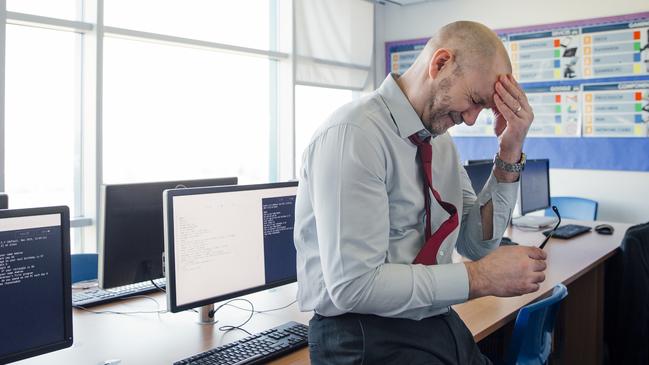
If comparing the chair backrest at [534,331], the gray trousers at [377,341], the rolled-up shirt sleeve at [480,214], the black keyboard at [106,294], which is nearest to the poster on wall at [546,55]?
the chair backrest at [534,331]

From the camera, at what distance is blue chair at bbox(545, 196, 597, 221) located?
14.4ft

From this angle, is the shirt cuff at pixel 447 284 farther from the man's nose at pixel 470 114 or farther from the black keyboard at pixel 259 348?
the black keyboard at pixel 259 348

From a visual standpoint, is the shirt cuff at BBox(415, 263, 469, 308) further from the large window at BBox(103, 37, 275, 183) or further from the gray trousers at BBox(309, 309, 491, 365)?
the large window at BBox(103, 37, 275, 183)

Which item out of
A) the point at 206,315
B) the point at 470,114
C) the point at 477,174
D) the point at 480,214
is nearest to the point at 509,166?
the point at 480,214

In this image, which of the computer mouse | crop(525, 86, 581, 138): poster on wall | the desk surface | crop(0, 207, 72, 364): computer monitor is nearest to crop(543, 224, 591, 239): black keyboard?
the computer mouse

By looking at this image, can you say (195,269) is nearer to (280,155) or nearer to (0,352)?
(0,352)

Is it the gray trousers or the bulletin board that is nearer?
the gray trousers

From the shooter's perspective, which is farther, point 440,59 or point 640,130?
point 640,130

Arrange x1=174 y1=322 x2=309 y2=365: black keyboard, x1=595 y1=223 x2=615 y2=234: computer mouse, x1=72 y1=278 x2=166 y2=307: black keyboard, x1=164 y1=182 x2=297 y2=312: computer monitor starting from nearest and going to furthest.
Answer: x1=174 y1=322 x2=309 y2=365: black keyboard
x1=164 y1=182 x2=297 y2=312: computer monitor
x1=72 y1=278 x2=166 y2=307: black keyboard
x1=595 y1=223 x2=615 y2=234: computer mouse

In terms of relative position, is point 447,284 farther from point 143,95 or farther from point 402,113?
point 143,95

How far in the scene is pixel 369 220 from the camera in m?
1.17

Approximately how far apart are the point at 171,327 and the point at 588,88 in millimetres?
3846

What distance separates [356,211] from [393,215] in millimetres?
181

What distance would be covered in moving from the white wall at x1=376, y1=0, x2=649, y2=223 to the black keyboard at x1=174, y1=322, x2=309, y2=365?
351 centimetres
